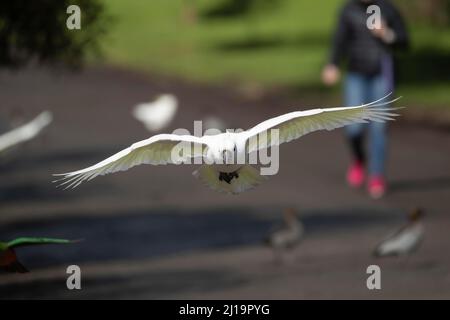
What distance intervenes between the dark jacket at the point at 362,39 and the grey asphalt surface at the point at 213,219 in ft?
4.83

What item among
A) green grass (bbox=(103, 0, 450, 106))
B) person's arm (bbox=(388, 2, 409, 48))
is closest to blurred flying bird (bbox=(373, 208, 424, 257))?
person's arm (bbox=(388, 2, 409, 48))

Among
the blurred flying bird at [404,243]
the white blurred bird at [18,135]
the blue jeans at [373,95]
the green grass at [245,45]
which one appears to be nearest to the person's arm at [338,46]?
the blue jeans at [373,95]

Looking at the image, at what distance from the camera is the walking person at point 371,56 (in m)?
15.3

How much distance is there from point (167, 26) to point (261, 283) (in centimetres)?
2874

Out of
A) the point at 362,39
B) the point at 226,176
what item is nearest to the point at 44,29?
the point at 362,39

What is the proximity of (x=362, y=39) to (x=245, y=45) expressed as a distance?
17.9 metres

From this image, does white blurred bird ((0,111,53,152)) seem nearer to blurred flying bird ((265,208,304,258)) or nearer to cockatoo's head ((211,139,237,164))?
blurred flying bird ((265,208,304,258))

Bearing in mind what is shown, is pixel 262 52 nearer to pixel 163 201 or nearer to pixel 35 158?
pixel 35 158

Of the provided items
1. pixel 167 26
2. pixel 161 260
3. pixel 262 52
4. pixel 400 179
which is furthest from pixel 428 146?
pixel 167 26

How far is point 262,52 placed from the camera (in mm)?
31859

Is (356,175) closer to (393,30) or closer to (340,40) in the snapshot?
(340,40)

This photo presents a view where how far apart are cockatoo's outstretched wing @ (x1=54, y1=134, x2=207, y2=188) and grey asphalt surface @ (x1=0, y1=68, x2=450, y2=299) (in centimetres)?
255

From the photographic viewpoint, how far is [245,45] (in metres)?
33.4

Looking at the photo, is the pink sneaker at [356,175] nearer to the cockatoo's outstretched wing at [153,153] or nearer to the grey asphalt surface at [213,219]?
the grey asphalt surface at [213,219]
